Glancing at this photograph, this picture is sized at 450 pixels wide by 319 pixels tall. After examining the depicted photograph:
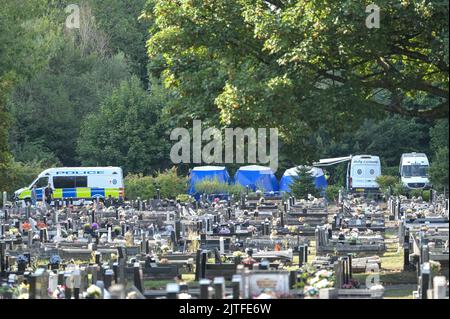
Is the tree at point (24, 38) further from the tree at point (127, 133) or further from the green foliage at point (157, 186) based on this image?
the green foliage at point (157, 186)

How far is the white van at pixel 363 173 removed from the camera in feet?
250

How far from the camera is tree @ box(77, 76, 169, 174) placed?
7644 centimetres

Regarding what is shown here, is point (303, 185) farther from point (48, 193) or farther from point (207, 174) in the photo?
point (48, 193)

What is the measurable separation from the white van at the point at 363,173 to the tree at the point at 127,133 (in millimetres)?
10822

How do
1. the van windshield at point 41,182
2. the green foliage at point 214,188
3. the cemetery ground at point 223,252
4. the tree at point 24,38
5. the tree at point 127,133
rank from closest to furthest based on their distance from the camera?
the cemetery ground at point 223,252, the green foliage at point 214,188, the tree at point 24,38, the van windshield at point 41,182, the tree at point 127,133

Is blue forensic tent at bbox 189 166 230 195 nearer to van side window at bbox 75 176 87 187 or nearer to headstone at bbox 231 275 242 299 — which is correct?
van side window at bbox 75 176 87 187

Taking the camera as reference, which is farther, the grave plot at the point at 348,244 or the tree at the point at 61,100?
the tree at the point at 61,100

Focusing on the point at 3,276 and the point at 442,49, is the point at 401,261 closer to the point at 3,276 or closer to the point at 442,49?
the point at 442,49

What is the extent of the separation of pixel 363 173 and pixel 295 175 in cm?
652

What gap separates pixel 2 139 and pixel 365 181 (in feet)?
134

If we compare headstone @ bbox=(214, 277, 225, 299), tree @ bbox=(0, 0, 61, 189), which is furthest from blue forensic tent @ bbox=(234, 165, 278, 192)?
headstone @ bbox=(214, 277, 225, 299)

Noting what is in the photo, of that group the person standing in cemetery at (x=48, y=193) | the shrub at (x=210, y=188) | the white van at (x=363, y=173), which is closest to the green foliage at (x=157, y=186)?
the shrub at (x=210, y=188)

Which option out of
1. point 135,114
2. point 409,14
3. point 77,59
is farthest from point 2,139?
point 77,59

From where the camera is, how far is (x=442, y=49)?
26.1 metres
